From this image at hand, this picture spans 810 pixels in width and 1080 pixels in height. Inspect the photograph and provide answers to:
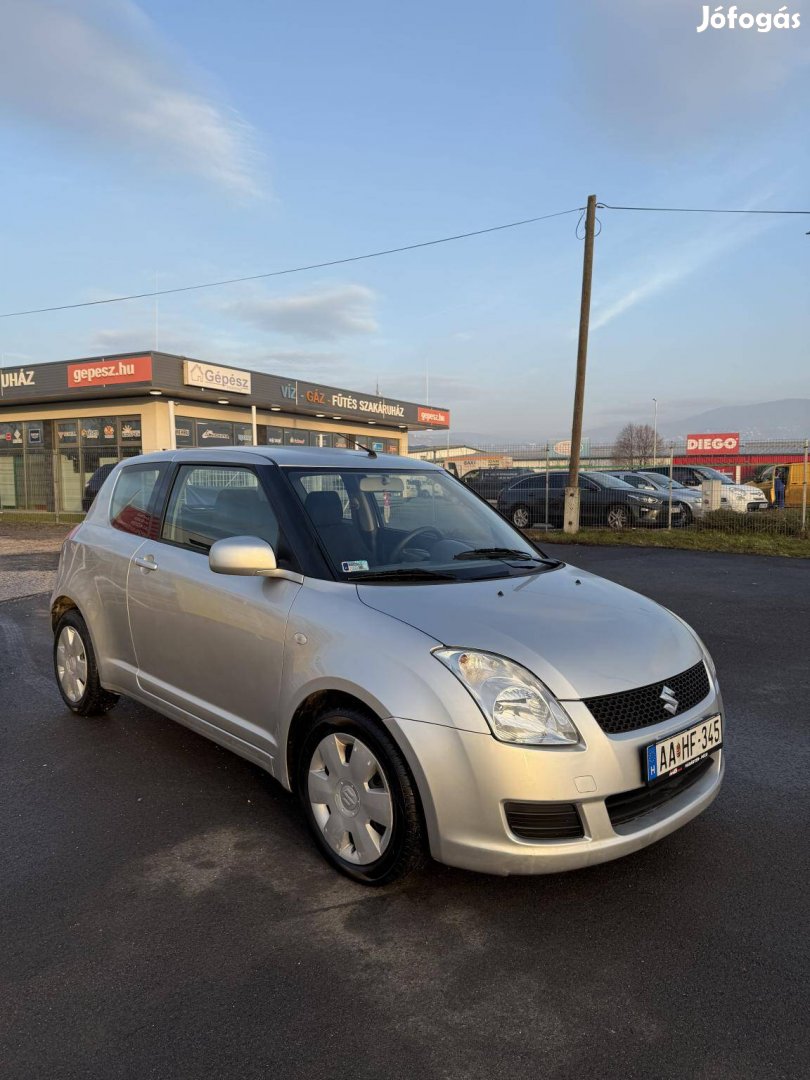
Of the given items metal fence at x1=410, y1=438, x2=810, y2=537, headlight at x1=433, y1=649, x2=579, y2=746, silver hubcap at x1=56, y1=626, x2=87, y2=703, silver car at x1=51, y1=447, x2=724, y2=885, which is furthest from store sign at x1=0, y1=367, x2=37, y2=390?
headlight at x1=433, y1=649, x2=579, y2=746

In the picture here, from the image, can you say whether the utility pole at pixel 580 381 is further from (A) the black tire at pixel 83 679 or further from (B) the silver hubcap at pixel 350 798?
(B) the silver hubcap at pixel 350 798

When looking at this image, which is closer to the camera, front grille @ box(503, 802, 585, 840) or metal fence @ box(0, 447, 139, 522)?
front grille @ box(503, 802, 585, 840)

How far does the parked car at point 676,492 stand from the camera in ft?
58.2

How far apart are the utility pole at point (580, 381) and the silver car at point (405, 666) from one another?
14.0 meters

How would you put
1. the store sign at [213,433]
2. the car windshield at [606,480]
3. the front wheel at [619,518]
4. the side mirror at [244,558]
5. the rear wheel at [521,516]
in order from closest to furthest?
the side mirror at [244,558]
the front wheel at [619,518]
the car windshield at [606,480]
the rear wheel at [521,516]
the store sign at [213,433]

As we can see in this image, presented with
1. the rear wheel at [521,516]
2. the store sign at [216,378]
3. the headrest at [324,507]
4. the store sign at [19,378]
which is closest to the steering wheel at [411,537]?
the headrest at [324,507]

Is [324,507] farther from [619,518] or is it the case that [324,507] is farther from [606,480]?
[606,480]

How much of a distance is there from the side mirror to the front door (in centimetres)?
13

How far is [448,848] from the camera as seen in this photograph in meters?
2.56

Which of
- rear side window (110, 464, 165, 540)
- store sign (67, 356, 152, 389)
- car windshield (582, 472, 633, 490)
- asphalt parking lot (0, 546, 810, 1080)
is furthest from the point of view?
store sign (67, 356, 152, 389)

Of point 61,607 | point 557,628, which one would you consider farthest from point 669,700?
point 61,607

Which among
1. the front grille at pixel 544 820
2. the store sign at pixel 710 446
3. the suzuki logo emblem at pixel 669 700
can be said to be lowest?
the front grille at pixel 544 820

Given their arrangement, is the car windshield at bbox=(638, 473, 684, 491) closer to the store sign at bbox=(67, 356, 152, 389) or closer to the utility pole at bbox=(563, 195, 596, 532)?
the utility pole at bbox=(563, 195, 596, 532)

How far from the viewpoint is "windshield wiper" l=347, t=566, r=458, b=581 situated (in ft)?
10.4
